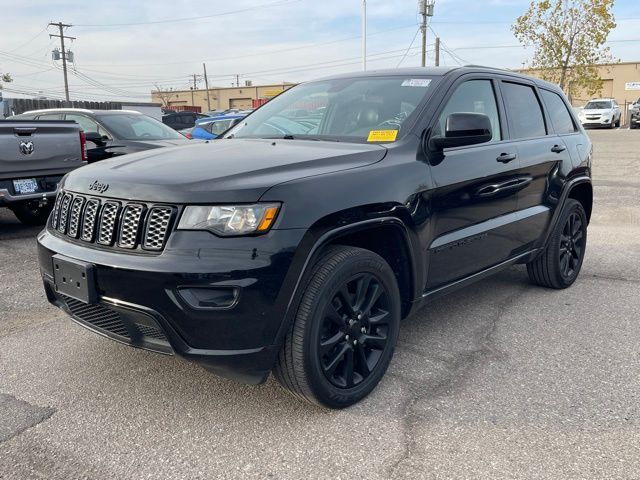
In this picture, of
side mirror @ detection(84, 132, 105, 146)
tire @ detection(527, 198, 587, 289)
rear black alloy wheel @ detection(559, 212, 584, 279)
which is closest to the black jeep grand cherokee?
tire @ detection(527, 198, 587, 289)

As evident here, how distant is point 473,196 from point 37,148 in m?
5.19

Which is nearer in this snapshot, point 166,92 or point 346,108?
point 346,108

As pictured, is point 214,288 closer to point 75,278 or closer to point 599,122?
point 75,278

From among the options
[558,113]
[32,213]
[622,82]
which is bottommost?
[32,213]

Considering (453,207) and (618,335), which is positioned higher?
(453,207)

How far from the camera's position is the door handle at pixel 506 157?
12.8ft

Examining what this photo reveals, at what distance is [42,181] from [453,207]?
5.19m

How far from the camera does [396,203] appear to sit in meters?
3.04

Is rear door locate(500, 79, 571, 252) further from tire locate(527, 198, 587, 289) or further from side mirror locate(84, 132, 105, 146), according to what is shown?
side mirror locate(84, 132, 105, 146)

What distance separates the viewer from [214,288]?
2445mm

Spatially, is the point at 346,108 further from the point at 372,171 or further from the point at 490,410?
the point at 490,410

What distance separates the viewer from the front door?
3.39 meters

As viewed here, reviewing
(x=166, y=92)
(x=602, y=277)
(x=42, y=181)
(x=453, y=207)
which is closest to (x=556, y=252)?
(x=602, y=277)

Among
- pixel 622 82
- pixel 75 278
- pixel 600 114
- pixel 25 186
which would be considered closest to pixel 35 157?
pixel 25 186
